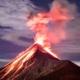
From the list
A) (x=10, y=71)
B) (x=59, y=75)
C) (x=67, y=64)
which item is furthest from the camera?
(x=10, y=71)

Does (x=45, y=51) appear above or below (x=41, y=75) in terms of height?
above

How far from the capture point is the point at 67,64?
131625 millimetres

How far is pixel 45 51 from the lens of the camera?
147 m

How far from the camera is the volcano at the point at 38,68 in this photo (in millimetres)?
122250

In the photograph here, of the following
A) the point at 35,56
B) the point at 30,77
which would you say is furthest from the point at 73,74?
the point at 35,56

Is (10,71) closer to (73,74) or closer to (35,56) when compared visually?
(35,56)

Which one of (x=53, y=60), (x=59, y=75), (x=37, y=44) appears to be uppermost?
(x=37, y=44)

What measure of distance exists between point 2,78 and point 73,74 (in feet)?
82.4

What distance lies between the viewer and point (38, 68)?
13225 cm

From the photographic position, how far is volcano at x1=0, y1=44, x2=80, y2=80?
401 feet

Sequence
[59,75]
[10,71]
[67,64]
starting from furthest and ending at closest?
[10,71] < [67,64] < [59,75]

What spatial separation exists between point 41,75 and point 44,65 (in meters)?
10.9

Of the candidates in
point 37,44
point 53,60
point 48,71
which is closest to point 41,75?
point 48,71

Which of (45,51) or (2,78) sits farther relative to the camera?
(45,51)
